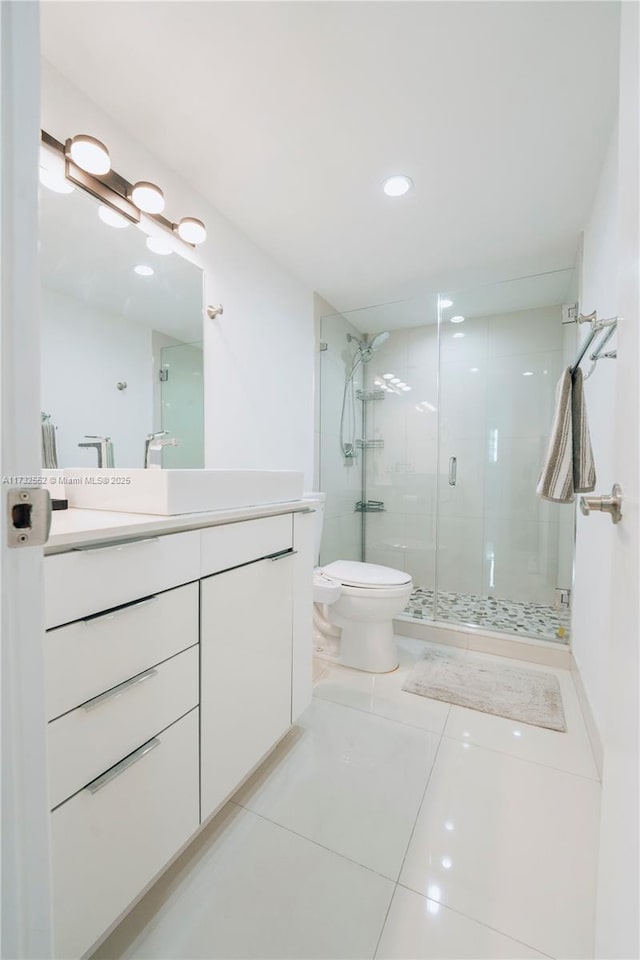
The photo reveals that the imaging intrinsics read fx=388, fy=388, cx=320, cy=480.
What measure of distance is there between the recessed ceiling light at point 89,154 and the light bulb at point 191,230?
34 cm

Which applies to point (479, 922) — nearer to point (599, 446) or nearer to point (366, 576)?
point (366, 576)

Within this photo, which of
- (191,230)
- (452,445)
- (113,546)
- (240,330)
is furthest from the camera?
(452,445)

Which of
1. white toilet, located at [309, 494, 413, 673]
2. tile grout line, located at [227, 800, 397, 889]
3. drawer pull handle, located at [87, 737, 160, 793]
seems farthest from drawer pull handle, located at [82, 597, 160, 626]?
white toilet, located at [309, 494, 413, 673]

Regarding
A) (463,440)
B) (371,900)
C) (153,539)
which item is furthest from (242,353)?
(371,900)

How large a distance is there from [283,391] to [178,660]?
168 cm

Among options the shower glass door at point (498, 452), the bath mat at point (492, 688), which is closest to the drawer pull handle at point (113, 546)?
the bath mat at point (492, 688)

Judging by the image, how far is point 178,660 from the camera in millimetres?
870

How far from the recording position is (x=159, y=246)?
59.6 inches

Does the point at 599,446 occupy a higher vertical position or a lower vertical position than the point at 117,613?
higher

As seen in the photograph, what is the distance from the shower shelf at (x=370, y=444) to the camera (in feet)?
10.2

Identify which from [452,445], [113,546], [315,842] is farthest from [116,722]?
[452,445]

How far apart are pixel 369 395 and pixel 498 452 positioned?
1075mm

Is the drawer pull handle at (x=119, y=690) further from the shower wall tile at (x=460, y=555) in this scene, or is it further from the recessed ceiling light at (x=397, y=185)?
the shower wall tile at (x=460, y=555)

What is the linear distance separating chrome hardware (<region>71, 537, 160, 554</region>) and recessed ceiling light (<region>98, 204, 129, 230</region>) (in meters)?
1.19
